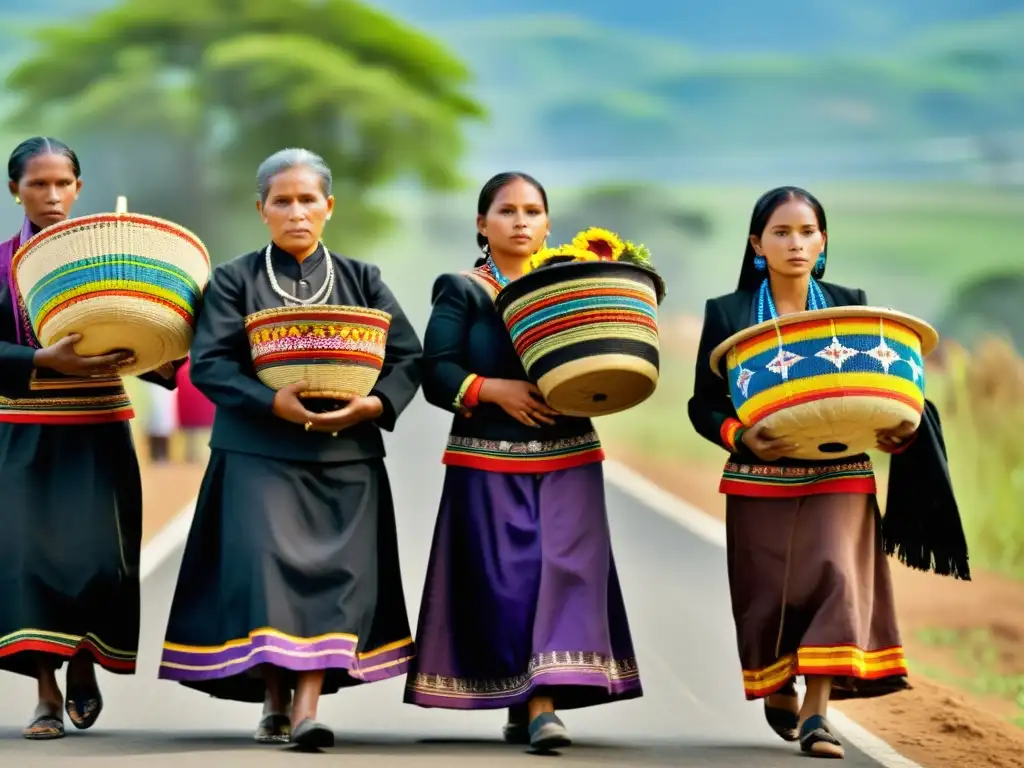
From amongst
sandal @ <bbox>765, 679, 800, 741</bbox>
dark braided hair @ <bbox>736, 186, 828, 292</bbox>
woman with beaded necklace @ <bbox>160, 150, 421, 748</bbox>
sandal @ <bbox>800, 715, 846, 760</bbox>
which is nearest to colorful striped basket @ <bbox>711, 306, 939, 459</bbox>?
dark braided hair @ <bbox>736, 186, 828, 292</bbox>

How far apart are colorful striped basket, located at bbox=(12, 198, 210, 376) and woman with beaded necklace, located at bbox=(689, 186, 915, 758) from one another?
2052 millimetres

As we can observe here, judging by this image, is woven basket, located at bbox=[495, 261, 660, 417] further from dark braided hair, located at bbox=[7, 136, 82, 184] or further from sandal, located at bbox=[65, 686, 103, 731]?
sandal, located at bbox=[65, 686, 103, 731]

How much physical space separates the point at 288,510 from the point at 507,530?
860mm

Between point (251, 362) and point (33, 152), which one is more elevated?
point (33, 152)

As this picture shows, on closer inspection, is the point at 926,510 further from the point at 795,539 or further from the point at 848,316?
the point at 848,316

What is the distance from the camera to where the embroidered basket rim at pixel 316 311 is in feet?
23.9

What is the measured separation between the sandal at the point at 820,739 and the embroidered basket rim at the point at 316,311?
2175 millimetres

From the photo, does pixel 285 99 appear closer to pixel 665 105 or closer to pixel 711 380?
pixel 665 105

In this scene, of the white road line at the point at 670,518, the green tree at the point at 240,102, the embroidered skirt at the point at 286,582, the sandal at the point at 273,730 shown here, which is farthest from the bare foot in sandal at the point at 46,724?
the green tree at the point at 240,102

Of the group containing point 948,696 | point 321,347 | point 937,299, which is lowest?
point 948,696

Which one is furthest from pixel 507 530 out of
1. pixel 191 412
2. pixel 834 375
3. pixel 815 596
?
pixel 191 412

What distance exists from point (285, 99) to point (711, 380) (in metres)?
45.3

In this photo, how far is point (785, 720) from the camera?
26.2ft

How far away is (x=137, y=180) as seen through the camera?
166ft
